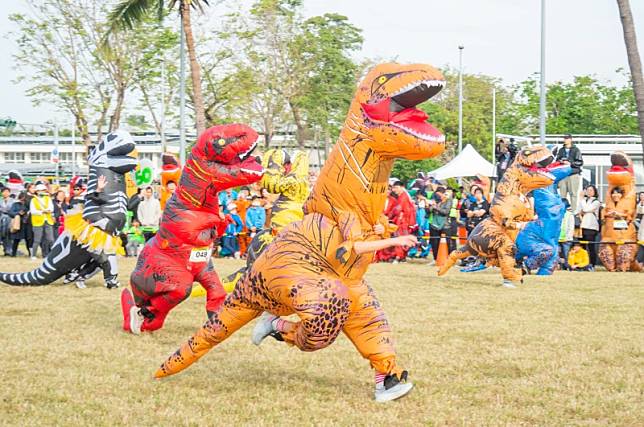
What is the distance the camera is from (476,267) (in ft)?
48.2

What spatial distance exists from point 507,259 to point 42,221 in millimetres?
9859

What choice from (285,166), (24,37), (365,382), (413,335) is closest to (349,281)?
(365,382)

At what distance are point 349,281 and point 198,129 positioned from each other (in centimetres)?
1228

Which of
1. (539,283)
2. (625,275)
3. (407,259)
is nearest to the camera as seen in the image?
(539,283)

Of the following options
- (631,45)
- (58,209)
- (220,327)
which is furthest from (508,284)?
(58,209)

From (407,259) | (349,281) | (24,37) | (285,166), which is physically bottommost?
(407,259)

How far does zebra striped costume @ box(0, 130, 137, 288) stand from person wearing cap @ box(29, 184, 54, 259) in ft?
24.4

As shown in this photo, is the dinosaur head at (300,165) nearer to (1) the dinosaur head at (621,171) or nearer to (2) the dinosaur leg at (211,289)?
(2) the dinosaur leg at (211,289)

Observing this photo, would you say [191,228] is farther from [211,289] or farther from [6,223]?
[6,223]

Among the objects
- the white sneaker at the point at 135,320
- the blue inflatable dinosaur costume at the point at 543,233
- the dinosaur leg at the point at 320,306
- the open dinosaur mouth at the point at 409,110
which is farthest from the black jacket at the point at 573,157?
the dinosaur leg at the point at 320,306

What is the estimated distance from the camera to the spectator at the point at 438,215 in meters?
16.8

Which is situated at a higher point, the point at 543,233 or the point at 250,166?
the point at 250,166

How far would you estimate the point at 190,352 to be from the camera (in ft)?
19.3

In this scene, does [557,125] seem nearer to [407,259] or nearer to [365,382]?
[407,259]
